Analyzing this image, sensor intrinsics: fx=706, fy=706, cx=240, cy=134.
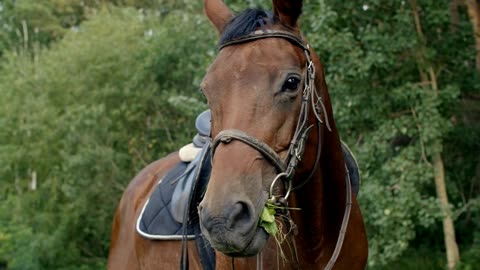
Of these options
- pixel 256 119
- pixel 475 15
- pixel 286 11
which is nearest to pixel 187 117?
pixel 475 15

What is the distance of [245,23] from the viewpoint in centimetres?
312

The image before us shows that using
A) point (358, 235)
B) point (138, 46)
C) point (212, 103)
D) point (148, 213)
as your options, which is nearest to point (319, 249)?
point (358, 235)

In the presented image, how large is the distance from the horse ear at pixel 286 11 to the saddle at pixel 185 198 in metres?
0.90

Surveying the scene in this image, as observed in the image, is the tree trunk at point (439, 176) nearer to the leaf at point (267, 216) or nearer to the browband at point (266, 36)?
the browband at point (266, 36)

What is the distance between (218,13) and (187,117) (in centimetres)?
1015

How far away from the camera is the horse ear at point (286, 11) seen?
324 centimetres

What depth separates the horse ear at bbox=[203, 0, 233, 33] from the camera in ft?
11.4

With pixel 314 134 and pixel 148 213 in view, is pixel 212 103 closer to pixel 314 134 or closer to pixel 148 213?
pixel 314 134

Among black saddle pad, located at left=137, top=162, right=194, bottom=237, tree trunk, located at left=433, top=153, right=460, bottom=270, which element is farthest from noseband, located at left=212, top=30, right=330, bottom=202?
tree trunk, located at left=433, top=153, right=460, bottom=270

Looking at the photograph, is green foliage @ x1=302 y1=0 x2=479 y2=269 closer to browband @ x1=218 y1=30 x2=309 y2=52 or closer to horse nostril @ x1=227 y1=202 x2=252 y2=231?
browband @ x1=218 y1=30 x2=309 y2=52

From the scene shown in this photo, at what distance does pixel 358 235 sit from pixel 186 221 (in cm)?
96

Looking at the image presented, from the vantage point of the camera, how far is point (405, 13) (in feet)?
28.4

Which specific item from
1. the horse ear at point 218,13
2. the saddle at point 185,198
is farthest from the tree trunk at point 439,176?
the horse ear at point 218,13

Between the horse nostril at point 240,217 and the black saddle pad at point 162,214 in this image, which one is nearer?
the horse nostril at point 240,217
